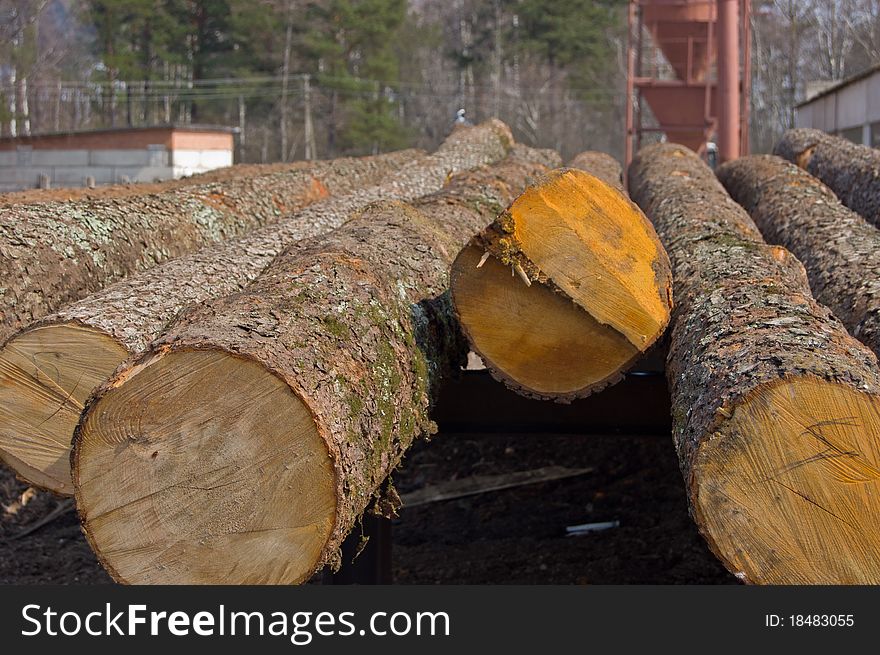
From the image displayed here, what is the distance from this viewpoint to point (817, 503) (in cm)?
272

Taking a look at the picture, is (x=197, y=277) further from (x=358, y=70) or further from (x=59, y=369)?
(x=358, y=70)

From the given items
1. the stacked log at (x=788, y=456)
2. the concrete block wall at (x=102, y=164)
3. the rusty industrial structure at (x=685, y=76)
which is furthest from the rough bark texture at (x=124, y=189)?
the concrete block wall at (x=102, y=164)

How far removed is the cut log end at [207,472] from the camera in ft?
9.16

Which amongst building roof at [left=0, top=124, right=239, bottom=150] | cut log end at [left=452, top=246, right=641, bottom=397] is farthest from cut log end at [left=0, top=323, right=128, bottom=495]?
building roof at [left=0, top=124, right=239, bottom=150]

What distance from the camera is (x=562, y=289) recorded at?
349cm

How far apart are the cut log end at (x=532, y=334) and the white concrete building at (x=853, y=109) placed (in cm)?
1256

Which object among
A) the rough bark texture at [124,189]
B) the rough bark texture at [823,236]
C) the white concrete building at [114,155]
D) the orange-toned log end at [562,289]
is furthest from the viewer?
the white concrete building at [114,155]

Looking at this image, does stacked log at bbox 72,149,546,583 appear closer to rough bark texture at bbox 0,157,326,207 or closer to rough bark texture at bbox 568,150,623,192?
rough bark texture at bbox 0,157,326,207

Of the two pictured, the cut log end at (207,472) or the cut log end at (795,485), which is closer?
the cut log end at (795,485)

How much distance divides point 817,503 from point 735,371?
1.33ft

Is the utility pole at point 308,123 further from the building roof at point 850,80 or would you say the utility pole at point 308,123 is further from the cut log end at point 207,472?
the cut log end at point 207,472

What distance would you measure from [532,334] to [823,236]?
2202 mm

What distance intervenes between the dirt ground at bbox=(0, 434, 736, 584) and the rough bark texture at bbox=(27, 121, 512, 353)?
1.29 meters

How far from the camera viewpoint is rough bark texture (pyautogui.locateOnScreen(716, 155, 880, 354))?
13.2 feet
